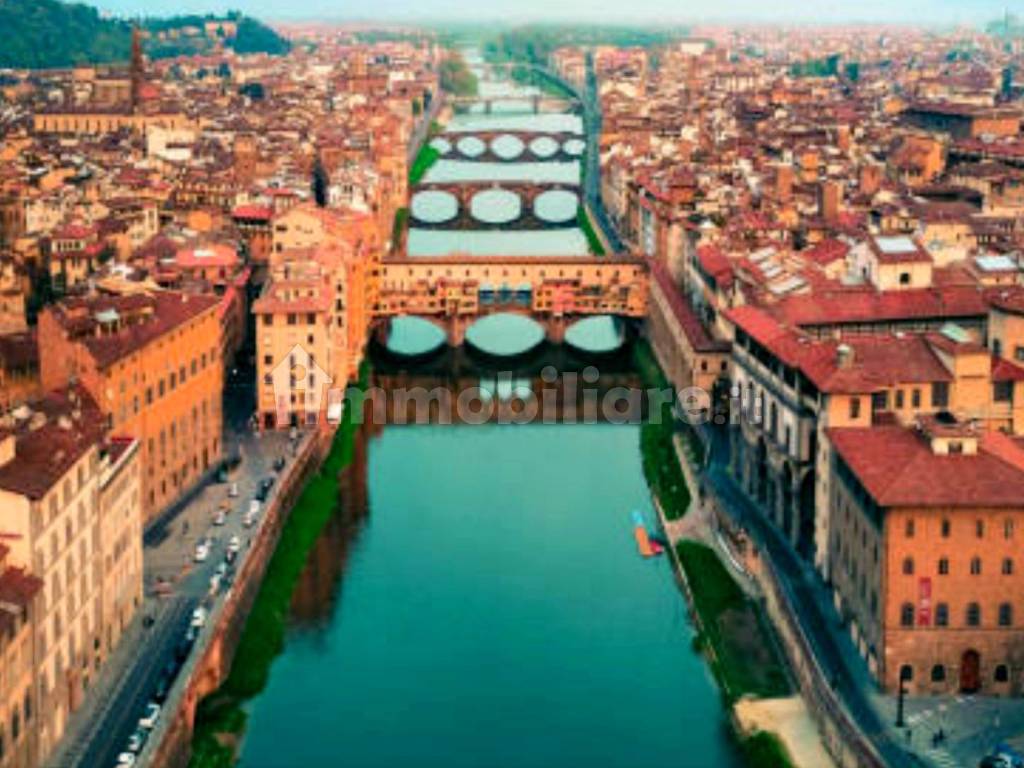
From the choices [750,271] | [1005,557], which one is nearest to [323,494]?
[750,271]

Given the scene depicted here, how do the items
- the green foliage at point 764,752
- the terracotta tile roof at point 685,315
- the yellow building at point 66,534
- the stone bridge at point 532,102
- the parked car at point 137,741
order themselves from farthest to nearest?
the stone bridge at point 532,102 < the terracotta tile roof at point 685,315 < the green foliage at point 764,752 < the parked car at point 137,741 < the yellow building at point 66,534

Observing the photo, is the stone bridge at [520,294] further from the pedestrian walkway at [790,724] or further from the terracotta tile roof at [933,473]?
the pedestrian walkway at [790,724]

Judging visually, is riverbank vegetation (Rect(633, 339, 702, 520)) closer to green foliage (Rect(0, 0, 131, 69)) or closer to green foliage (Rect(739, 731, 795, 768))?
green foliage (Rect(739, 731, 795, 768))

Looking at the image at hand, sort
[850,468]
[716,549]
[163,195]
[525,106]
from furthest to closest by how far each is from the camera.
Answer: [525,106], [163,195], [716,549], [850,468]

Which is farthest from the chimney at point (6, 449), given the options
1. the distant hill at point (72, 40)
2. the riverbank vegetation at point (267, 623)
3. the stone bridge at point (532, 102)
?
the stone bridge at point (532, 102)

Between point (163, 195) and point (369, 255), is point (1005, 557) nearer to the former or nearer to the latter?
point (369, 255)

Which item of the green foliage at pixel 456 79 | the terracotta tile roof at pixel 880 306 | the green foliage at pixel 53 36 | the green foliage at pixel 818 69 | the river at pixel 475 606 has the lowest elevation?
the river at pixel 475 606
